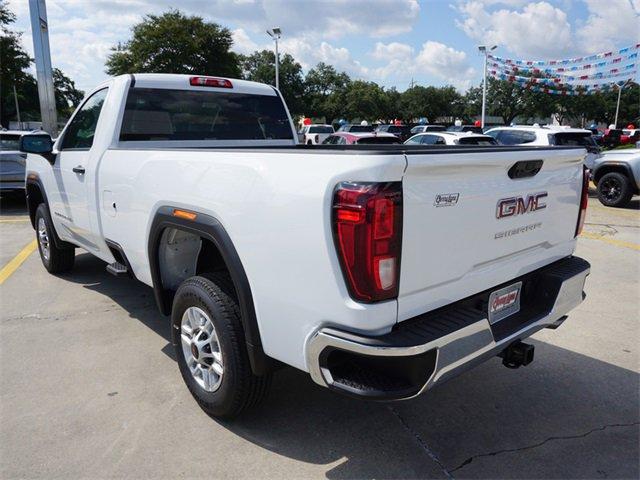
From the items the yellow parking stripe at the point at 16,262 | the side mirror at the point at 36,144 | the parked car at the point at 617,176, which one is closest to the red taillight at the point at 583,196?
the side mirror at the point at 36,144

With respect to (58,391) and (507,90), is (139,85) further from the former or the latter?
(507,90)

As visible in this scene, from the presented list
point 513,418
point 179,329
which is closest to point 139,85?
point 179,329

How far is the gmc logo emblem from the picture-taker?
2.54 metres

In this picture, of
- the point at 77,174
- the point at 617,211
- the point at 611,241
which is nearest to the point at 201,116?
the point at 77,174

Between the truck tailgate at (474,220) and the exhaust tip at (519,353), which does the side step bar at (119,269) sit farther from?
the exhaust tip at (519,353)

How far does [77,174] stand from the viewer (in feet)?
14.0

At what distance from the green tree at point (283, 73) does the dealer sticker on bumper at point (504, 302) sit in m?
58.4

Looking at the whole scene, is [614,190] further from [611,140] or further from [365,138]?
[611,140]

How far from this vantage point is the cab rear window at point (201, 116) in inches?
161

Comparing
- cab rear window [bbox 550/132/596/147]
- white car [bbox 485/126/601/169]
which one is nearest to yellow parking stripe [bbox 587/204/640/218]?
white car [bbox 485/126/601/169]

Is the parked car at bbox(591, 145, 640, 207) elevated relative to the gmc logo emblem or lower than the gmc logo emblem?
lower

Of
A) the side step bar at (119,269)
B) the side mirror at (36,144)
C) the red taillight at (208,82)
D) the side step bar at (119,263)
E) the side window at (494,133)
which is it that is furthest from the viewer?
the side window at (494,133)

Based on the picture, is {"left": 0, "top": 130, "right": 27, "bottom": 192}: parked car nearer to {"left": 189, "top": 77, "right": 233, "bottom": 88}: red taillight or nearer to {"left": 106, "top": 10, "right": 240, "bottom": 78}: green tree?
{"left": 189, "top": 77, "right": 233, "bottom": 88}: red taillight

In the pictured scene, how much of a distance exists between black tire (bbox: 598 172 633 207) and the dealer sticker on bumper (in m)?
9.83
